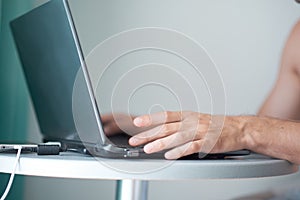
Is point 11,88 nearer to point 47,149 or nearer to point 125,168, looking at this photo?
point 47,149

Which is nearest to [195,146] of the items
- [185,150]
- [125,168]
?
[185,150]

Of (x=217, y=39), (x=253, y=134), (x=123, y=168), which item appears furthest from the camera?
(x=217, y=39)

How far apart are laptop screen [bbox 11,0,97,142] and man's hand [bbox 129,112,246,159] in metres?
0.10

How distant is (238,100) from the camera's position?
68.9 inches

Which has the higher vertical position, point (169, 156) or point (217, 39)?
point (217, 39)

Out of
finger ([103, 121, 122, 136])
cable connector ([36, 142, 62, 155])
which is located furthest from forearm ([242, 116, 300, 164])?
cable connector ([36, 142, 62, 155])

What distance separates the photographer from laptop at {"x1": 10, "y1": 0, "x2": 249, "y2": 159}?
77 cm

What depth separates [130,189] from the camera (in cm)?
86

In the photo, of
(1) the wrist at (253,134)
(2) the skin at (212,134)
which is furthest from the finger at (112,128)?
(1) the wrist at (253,134)

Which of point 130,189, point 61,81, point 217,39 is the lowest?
point 130,189

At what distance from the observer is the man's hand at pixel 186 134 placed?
792 mm

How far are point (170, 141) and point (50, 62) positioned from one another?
0.98ft

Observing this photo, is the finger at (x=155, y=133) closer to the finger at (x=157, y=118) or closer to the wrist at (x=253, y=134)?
the finger at (x=157, y=118)

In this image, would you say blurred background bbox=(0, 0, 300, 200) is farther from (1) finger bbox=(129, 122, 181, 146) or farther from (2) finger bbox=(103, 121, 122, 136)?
(1) finger bbox=(129, 122, 181, 146)
